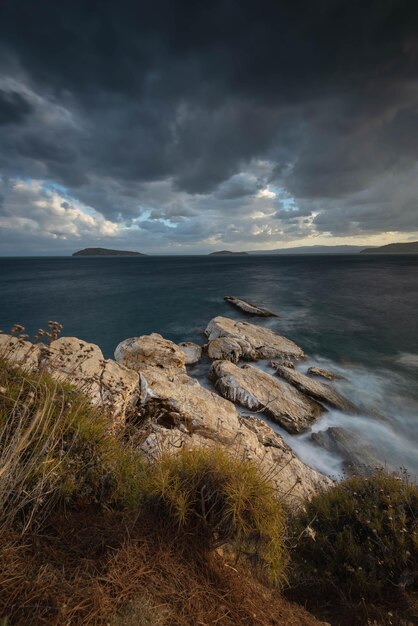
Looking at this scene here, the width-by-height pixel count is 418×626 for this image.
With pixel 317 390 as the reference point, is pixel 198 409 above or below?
above

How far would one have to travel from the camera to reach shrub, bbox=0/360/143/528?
3004 millimetres

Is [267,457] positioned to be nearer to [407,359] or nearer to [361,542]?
[361,542]

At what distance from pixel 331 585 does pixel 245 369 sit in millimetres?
12200

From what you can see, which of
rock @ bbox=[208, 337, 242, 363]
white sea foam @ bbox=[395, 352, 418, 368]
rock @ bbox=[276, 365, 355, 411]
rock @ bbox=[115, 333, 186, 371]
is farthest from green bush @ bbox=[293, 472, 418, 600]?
white sea foam @ bbox=[395, 352, 418, 368]

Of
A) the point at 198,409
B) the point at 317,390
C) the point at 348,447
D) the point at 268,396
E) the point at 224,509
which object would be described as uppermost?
the point at 224,509

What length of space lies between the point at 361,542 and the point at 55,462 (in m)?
4.65

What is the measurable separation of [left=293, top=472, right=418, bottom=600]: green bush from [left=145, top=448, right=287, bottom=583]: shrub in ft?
2.34

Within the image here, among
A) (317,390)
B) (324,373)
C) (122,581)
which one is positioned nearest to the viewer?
(122,581)

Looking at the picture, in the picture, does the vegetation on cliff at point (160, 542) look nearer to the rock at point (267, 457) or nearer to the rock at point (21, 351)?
the rock at point (21, 351)

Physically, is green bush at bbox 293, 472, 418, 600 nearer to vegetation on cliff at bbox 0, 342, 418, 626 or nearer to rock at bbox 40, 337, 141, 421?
vegetation on cliff at bbox 0, 342, 418, 626

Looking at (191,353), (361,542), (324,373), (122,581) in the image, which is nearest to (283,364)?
(324,373)

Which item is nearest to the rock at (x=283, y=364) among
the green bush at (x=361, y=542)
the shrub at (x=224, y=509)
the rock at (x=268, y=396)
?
the rock at (x=268, y=396)

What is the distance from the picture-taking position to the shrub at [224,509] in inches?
125

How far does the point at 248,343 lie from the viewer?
21.5 m
